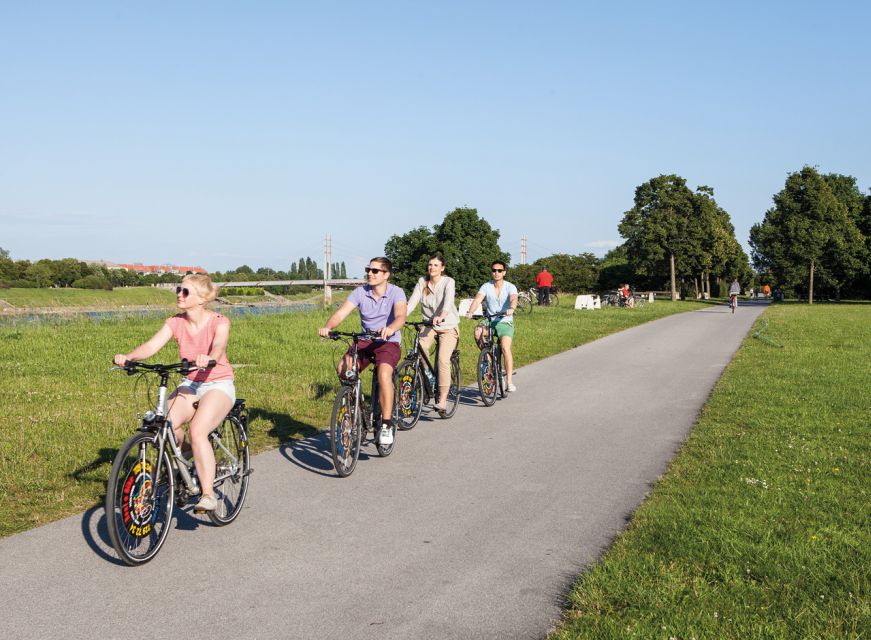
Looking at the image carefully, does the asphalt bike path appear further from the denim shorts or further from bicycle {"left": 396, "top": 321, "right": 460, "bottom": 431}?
the denim shorts

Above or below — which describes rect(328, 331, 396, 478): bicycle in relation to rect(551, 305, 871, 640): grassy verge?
above

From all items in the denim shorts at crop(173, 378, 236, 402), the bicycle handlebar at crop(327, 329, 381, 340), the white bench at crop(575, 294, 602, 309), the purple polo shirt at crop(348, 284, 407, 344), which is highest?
the purple polo shirt at crop(348, 284, 407, 344)

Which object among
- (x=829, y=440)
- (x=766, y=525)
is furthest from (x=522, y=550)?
(x=829, y=440)

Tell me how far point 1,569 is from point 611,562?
3351 mm

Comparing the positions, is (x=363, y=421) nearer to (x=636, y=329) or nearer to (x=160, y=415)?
(x=160, y=415)

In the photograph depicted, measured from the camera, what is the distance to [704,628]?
3291 millimetres

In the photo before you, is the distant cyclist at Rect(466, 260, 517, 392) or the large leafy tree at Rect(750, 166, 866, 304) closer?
the distant cyclist at Rect(466, 260, 517, 392)

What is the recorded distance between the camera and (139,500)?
4.11 metres

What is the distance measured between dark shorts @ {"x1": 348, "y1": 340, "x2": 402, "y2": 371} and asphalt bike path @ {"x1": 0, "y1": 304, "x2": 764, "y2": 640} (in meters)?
0.90

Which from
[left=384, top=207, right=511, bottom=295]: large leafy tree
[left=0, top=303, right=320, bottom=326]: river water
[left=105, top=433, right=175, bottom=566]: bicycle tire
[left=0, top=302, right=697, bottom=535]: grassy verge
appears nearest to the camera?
[left=105, top=433, right=175, bottom=566]: bicycle tire

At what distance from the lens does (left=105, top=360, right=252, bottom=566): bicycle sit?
12.9 ft

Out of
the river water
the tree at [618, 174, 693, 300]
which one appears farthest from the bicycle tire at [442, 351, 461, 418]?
the tree at [618, 174, 693, 300]

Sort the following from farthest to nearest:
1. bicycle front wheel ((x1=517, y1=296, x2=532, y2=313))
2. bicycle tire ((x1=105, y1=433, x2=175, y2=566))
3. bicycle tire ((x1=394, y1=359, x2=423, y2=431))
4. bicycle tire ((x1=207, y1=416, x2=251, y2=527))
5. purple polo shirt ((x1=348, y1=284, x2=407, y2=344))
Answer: bicycle front wheel ((x1=517, y1=296, x2=532, y2=313)), bicycle tire ((x1=394, y1=359, x2=423, y2=431)), purple polo shirt ((x1=348, y1=284, x2=407, y2=344)), bicycle tire ((x1=207, y1=416, x2=251, y2=527)), bicycle tire ((x1=105, y1=433, x2=175, y2=566))

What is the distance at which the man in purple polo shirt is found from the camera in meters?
6.60
